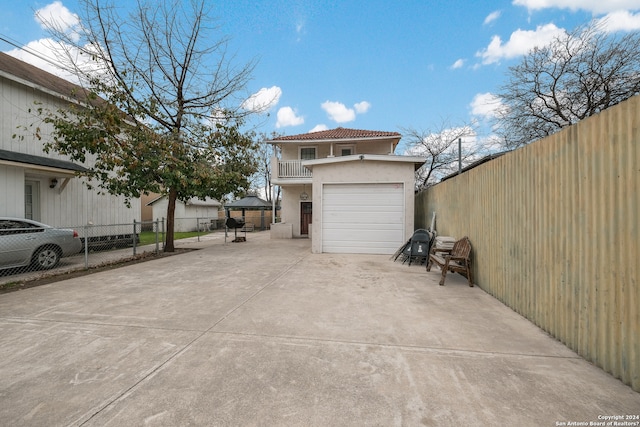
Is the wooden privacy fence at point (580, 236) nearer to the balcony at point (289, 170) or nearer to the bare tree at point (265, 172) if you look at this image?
the balcony at point (289, 170)

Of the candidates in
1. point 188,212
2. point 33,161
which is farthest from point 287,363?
point 188,212

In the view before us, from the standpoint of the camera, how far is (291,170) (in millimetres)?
15023

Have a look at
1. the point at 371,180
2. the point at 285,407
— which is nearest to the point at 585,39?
the point at 371,180

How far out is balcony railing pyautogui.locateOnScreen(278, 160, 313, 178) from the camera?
14906 millimetres

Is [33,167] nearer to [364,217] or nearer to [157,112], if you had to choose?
[157,112]

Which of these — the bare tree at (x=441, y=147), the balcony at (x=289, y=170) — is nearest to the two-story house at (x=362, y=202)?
the balcony at (x=289, y=170)

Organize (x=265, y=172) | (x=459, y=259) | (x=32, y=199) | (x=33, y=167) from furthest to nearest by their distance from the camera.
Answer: (x=265, y=172), (x=32, y=199), (x=33, y=167), (x=459, y=259)

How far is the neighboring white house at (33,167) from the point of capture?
25.0 feet

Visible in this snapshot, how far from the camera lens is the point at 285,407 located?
1.94m

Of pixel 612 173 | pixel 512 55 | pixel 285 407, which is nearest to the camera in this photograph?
pixel 285 407

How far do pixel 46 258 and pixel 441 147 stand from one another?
64.9ft

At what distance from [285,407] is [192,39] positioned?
1162cm

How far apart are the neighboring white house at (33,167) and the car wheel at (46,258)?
2133 mm

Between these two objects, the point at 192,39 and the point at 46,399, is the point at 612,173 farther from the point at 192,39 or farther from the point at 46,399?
the point at 192,39
